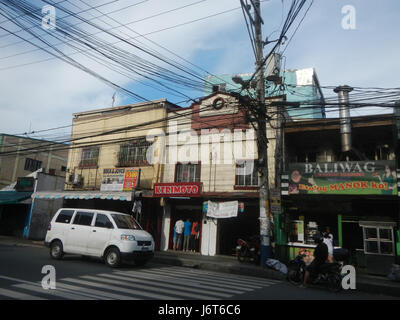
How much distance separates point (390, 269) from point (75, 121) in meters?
21.5

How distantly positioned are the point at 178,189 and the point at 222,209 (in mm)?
2636

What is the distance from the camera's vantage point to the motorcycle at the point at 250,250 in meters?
14.0

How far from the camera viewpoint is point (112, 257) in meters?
10.9

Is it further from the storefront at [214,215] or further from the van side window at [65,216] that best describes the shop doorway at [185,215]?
the van side window at [65,216]

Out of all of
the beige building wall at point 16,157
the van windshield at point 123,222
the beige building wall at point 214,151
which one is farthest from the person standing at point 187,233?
the beige building wall at point 16,157

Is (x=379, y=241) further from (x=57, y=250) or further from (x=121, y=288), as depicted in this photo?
(x=57, y=250)

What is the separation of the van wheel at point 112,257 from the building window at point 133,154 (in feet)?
30.5

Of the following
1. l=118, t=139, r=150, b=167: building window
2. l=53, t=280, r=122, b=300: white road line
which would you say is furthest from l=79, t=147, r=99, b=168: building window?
l=53, t=280, r=122, b=300: white road line

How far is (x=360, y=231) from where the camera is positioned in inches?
588

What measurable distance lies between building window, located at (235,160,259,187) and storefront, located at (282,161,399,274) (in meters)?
2.07

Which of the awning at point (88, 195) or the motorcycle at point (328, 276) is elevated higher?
the awning at point (88, 195)

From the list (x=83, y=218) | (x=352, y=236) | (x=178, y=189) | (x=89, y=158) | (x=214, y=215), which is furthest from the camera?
(x=89, y=158)

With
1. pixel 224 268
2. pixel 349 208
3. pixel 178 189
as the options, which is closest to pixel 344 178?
pixel 349 208

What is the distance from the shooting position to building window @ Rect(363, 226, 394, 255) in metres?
13.1
